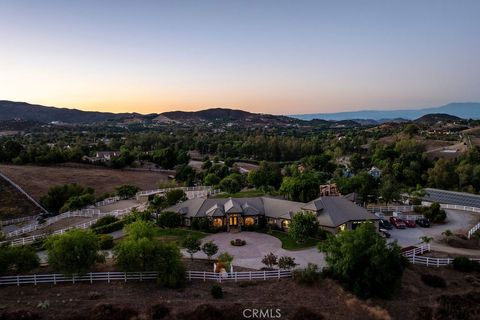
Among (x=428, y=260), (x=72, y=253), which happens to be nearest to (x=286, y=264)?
(x=428, y=260)

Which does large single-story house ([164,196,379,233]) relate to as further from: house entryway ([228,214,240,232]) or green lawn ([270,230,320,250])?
green lawn ([270,230,320,250])

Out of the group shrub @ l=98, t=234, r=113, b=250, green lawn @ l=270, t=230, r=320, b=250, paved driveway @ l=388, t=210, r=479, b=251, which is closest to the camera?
shrub @ l=98, t=234, r=113, b=250

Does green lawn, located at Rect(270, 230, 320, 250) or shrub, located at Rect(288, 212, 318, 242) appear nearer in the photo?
green lawn, located at Rect(270, 230, 320, 250)

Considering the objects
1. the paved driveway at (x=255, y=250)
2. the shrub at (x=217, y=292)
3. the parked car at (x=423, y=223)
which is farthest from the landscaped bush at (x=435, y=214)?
the shrub at (x=217, y=292)

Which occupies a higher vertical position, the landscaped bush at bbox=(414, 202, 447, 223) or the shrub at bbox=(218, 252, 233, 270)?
the shrub at bbox=(218, 252, 233, 270)

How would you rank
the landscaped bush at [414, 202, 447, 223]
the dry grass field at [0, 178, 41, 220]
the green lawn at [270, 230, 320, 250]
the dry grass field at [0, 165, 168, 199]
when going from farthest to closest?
1. the dry grass field at [0, 165, 168, 199]
2. the dry grass field at [0, 178, 41, 220]
3. the landscaped bush at [414, 202, 447, 223]
4. the green lawn at [270, 230, 320, 250]

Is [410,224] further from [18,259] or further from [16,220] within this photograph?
[16,220]

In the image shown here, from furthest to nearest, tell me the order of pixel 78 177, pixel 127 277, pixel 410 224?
pixel 78 177
pixel 410 224
pixel 127 277

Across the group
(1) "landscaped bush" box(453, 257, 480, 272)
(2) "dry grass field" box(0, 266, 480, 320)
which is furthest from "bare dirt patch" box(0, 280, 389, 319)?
(1) "landscaped bush" box(453, 257, 480, 272)
